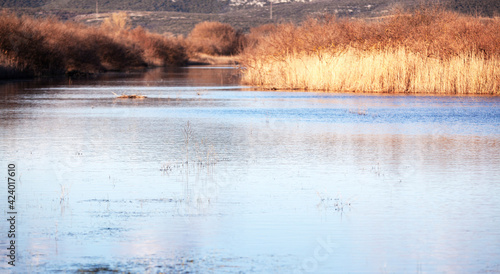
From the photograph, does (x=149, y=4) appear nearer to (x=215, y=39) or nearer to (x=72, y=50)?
(x=215, y=39)

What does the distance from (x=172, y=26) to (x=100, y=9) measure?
69.7 feet

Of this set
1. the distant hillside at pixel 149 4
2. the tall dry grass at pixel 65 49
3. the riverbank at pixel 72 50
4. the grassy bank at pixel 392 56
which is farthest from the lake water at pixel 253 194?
the distant hillside at pixel 149 4

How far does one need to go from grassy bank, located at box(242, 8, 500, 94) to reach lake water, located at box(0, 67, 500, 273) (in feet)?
30.0

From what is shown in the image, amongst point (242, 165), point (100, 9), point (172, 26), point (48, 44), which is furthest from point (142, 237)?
point (100, 9)

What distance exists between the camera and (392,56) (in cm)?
2703

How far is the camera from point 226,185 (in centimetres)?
942

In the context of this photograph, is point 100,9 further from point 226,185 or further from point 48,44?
point 226,185

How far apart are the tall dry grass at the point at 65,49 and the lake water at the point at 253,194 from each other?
68.1 feet

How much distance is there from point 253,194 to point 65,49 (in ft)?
125

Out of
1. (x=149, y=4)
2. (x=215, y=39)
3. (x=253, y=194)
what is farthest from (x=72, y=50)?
(x=149, y=4)

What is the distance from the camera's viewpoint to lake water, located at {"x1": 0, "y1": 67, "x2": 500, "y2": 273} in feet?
20.7

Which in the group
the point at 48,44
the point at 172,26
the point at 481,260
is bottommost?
the point at 481,260

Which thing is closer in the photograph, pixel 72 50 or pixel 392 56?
pixel 392 56

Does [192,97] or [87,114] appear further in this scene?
[192,97]
